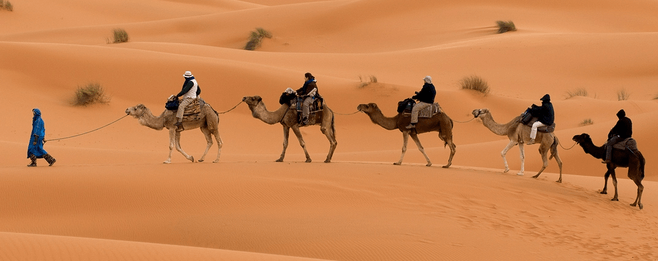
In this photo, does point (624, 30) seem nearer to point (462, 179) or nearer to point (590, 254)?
point (462, 179)

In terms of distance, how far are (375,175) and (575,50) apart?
26.8 m

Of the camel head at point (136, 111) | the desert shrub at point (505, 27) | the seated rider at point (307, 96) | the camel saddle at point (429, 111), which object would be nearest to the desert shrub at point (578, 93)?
the desert shrub at point (505, 27)

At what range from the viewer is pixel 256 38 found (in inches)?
1858

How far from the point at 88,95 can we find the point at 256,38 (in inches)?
942

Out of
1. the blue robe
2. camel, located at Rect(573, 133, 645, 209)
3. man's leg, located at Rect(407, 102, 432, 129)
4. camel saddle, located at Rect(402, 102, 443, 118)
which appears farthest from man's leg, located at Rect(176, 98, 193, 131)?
camel, located at Rect(573, 133, 645, 209)

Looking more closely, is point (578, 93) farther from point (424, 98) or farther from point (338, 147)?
point (424, 98)

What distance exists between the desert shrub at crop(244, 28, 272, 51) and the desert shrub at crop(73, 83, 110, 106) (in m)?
22.1

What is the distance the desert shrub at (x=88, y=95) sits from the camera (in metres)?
24.0

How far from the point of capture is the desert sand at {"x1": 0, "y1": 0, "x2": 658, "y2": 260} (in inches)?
398

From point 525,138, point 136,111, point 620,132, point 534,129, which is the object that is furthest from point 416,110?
point 136,111

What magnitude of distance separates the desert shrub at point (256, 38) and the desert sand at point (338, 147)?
1116 millimetres

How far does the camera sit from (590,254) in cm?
981

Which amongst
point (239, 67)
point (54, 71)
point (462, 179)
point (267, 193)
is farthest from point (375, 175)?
point (54, 71)

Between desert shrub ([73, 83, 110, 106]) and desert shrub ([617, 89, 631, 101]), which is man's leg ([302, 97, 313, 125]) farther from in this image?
desert shrub ([617, 89, 631, 101])
